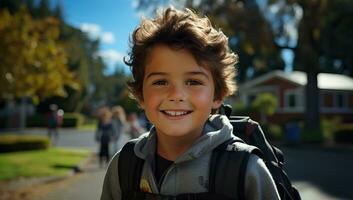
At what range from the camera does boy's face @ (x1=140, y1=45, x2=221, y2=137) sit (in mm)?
1901

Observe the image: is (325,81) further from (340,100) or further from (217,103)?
(217,103)

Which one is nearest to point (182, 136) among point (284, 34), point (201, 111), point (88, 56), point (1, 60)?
point (201, 111)

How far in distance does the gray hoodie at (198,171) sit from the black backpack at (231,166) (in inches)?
1.2

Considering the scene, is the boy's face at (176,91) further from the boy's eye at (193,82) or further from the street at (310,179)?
the street at (310,179)

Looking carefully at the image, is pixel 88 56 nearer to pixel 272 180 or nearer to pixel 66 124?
pixel 66 124

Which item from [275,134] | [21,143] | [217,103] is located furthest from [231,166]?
[275,134]

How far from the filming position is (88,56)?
95.0 metres

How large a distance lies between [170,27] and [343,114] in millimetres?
39018

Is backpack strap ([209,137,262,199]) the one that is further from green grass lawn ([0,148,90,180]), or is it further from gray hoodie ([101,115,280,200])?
green grass lawn ([0,148,90,180])

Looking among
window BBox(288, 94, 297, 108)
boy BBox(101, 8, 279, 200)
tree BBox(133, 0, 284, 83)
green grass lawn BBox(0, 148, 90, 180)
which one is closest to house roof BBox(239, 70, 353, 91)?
window BBox(288, 94, 297, 108)

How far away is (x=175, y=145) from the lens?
2.04 meters

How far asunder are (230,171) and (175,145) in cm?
38

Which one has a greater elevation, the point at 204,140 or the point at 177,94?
the point at 177,94

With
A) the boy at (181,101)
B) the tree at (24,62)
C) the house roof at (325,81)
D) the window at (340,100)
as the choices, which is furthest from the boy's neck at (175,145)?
the window at (340,100)
